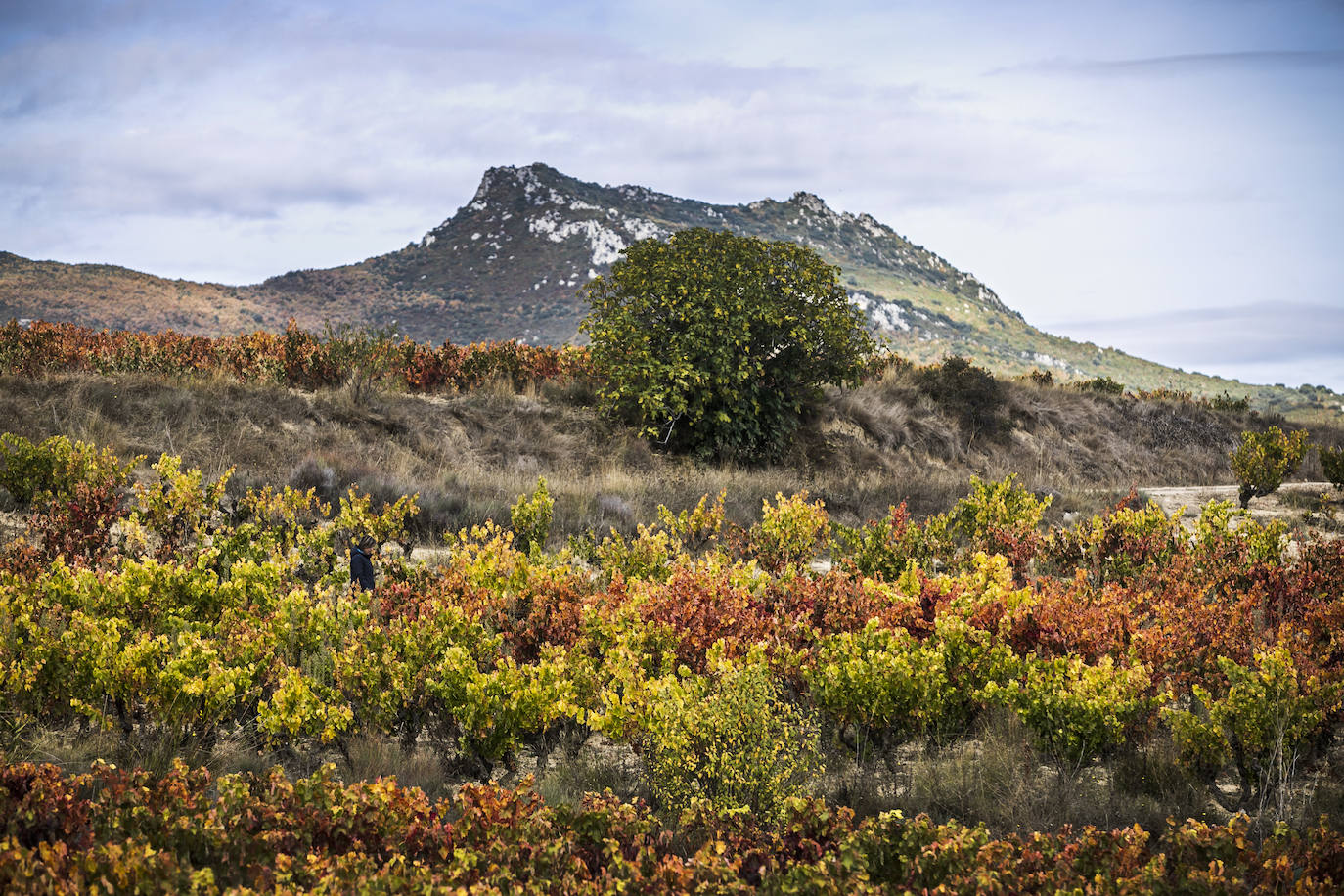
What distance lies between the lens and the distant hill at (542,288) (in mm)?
59969

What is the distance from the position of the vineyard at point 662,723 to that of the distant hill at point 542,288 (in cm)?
4781

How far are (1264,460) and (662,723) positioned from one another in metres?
13.4

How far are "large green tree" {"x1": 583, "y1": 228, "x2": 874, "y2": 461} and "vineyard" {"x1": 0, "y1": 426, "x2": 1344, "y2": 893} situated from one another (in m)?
7.56

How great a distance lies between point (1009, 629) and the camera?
4156 mm

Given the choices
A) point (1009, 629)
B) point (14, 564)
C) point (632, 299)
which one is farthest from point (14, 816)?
point (632, 299)

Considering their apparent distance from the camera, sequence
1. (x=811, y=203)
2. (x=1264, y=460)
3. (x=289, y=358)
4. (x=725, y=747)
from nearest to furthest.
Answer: (x=725, y=747)
(x=1264, y=460)
(x=289, y=358)
(x=811, y=203)

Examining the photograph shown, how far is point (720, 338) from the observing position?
13000 mm

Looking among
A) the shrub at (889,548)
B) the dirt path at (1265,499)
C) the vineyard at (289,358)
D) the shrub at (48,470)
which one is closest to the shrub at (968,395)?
the dirt path at (1265,499)

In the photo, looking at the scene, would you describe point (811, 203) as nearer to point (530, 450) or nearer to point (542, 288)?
point (542, 288)

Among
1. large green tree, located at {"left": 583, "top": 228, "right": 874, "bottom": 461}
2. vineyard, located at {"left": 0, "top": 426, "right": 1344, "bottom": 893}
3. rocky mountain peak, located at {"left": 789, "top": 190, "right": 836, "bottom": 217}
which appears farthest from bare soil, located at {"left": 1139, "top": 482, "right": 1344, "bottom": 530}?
rocky mountain peak, located at {"left": 789, "top": 190, "right": 836, "bottom": 217}

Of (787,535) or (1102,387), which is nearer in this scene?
(787,535)

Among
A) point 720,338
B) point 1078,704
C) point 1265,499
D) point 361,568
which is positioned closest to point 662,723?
point 1078,704

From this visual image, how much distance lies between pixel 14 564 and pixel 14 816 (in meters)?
3.38

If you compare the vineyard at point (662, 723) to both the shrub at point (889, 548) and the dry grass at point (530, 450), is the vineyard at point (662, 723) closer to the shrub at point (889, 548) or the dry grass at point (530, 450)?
the shrub at point (889, 548)
